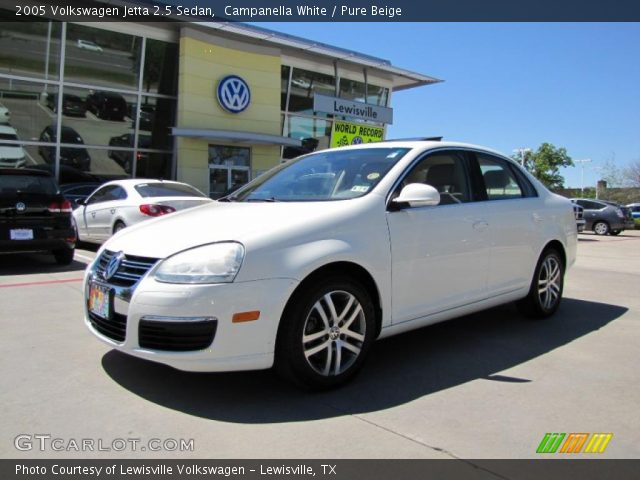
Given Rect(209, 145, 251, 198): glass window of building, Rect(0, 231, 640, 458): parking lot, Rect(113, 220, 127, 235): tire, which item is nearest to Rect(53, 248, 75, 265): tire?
Rect(113, 220, 127, 235): tire

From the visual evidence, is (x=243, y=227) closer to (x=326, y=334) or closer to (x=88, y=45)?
(x=326, y=334)

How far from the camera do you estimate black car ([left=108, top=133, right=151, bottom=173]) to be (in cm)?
1820

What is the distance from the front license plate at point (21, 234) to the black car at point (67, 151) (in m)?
9.90

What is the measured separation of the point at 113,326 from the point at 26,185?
5798 mm

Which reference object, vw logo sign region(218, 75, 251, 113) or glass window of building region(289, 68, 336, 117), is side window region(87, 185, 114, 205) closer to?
vw logo sign region(218, 75, 251, 113)

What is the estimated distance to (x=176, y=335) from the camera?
309 centimetres

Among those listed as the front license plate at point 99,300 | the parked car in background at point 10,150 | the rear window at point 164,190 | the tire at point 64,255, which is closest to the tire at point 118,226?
the rear window at point 164,190

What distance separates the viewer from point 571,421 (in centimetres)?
310

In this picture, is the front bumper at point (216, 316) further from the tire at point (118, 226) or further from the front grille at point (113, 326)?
the tire at point (118, 226)

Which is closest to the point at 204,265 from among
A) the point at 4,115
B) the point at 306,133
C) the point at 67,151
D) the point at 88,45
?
the point at 4,115

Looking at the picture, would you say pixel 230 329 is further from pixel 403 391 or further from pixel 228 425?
pixel 403 391

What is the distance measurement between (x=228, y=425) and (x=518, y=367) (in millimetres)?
2219

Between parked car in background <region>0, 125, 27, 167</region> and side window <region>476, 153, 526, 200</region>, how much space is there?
15107 mm

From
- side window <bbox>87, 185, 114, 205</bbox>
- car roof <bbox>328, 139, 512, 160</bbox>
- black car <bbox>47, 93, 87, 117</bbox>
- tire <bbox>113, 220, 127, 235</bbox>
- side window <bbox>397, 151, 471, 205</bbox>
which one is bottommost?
tire <bbox>113, 220, 127, 235</bbox>
